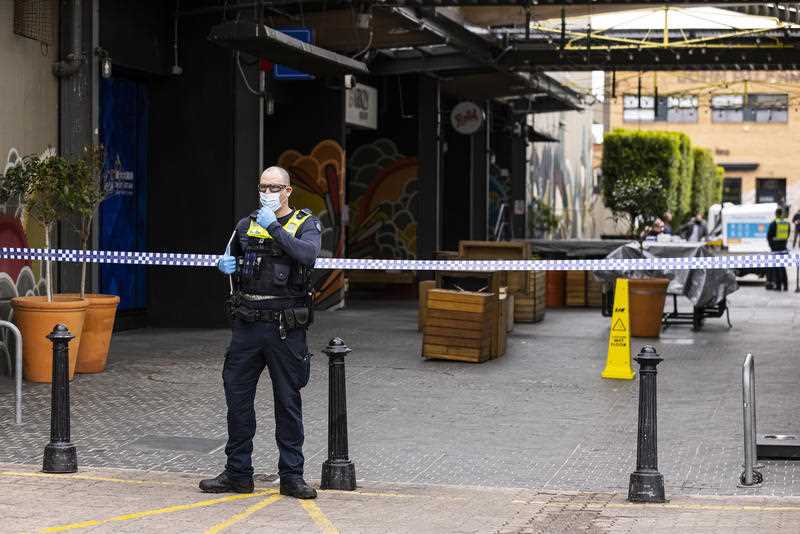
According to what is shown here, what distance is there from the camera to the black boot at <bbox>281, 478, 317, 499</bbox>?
304 inches

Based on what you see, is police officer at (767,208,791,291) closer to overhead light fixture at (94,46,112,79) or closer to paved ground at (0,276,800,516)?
paved ground at (0,276,800,516)

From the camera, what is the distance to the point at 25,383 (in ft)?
40.9

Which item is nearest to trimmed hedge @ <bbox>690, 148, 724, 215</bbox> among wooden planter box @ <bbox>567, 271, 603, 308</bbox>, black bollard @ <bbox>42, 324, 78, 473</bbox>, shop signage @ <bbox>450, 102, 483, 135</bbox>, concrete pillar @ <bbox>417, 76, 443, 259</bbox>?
shop signage @ <bbox>450, 102, 483, 135</bbox>

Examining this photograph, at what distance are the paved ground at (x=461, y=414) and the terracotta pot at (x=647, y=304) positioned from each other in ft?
1.78

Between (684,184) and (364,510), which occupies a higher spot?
(684,184)

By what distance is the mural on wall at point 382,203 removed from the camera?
2653 cm

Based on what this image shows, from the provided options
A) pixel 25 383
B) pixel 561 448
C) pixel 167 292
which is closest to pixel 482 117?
pixel 167 292

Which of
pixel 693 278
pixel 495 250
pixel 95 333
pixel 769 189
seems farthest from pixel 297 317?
pixel 769 189

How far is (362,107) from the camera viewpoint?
24.7m

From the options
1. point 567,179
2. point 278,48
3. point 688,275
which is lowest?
point 688,275

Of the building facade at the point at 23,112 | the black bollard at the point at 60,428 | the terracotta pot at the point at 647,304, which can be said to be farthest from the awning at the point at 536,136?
the black bollard at the point at 60,428

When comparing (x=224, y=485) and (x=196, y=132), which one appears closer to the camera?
(x=224, y=485)

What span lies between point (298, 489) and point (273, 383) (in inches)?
24.6

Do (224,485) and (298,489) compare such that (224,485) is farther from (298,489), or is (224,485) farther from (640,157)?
(640,157)
